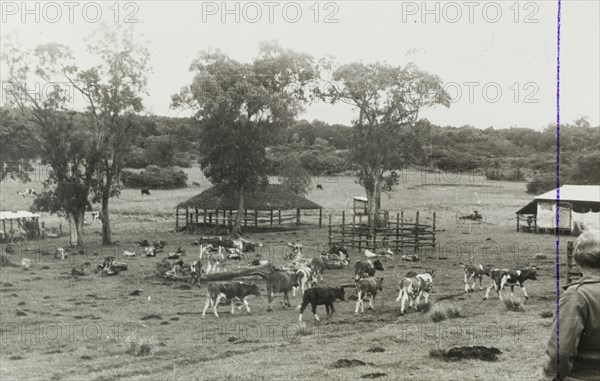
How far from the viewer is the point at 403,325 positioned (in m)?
14.9

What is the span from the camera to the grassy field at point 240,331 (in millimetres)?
11117

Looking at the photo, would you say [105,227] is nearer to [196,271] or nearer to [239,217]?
[239,217]

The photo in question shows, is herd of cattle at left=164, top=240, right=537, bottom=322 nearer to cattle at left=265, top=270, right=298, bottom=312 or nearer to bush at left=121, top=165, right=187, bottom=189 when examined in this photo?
cattle at left=265, top=270, right=298, bottom=312

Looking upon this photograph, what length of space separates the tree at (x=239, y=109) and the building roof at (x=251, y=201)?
0.83 m

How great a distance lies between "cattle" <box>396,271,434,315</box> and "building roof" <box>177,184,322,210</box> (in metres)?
27.5

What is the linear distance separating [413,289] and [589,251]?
12693 mm

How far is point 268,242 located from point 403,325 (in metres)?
22.8

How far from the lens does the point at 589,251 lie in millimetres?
4734

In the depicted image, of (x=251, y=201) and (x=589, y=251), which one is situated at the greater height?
(x=589, y=251)

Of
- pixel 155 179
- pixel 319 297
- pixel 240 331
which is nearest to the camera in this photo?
pixel 240 331

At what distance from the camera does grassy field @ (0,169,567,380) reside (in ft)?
36.5

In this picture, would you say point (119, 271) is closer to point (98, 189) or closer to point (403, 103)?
point (98, 189)

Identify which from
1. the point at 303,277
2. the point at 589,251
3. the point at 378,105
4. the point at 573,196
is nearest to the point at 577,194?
the point at 573,196

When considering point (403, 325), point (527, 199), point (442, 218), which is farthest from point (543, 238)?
point (403, 325)
